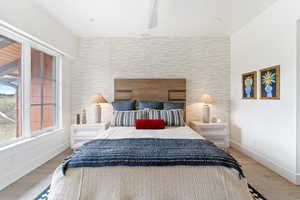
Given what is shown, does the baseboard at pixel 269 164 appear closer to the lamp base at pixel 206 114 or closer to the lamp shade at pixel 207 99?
the lamp base at pixel 206 114

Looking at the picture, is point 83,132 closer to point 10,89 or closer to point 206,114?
point 10,89

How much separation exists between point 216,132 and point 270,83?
1.45 metres

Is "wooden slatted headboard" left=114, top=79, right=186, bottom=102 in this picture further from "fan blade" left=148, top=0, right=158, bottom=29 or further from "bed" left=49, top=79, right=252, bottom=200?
"bed" left=49, top=79, right=252, bottom=200

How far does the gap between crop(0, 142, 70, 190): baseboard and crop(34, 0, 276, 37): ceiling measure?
250cm

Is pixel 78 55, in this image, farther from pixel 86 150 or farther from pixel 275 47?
pixel 275 47

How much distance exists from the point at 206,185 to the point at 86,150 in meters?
1.24

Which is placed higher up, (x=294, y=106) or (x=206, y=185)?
(x=294, y=106)

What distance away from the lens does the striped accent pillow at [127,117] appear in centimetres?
361

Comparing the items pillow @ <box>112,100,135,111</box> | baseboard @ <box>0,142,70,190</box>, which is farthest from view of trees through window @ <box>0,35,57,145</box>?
pillow @ <box>112,100,135,111</box>

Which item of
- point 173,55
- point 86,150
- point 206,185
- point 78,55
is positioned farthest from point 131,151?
point 78,55

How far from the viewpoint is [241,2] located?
115 inches

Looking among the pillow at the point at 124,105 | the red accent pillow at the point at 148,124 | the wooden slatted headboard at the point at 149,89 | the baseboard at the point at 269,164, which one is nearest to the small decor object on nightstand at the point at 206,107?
the wooden slatted headboard at the point at 149,89

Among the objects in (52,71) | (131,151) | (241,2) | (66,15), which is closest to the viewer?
(131,151)

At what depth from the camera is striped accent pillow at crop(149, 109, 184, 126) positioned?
11.8ft
